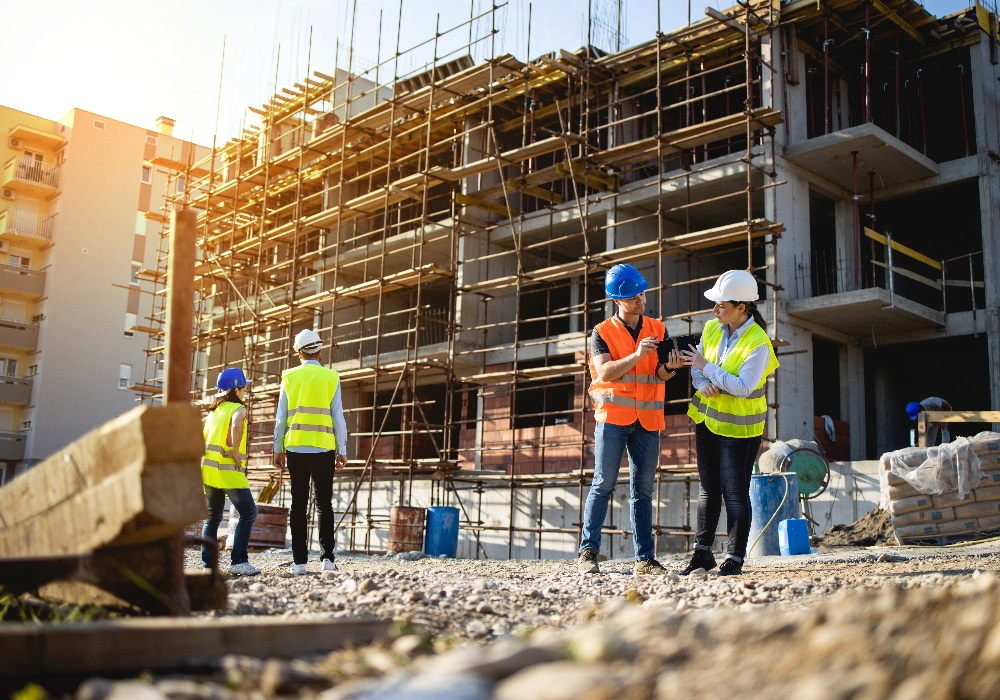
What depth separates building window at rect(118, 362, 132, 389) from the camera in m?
46.1

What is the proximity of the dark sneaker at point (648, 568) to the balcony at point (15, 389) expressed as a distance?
42.8m

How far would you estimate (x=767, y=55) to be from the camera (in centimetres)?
1880

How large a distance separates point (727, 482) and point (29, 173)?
46956mm

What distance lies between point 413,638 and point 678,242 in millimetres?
13409

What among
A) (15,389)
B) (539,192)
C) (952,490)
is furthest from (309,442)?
(15,389)

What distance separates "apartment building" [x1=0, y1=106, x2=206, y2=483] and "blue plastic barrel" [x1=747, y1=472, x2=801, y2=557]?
38.1 m

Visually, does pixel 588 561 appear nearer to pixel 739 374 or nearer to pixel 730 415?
pixel 730 415

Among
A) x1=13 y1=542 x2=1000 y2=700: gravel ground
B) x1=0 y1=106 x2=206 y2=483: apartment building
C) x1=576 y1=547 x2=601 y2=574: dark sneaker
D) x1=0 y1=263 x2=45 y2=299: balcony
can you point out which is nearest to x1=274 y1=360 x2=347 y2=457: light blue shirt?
x1=576 y1=547 x2=601 y2=574: dark sneaker

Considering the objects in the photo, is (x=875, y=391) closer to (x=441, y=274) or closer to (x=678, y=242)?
(x=678, y=242)

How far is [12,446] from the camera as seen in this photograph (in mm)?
43125

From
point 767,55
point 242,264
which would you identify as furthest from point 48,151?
point 767,55

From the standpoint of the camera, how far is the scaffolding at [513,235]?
17.6 metres

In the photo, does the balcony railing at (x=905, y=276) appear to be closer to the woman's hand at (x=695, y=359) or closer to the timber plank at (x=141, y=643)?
the woman's hand at (x=695, y=359)

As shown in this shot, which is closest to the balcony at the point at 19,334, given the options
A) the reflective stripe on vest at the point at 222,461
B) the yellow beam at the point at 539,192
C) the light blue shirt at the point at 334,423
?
the yellow beam at the point at 539,192
